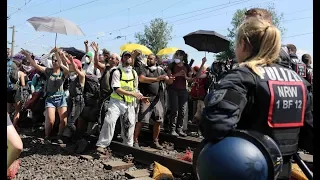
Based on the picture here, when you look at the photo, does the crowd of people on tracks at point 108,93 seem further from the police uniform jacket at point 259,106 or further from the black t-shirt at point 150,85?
the police uniform jacket at point 259,106

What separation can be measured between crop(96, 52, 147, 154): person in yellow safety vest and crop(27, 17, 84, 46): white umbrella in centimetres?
297

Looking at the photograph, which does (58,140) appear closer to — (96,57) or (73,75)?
(73,75)

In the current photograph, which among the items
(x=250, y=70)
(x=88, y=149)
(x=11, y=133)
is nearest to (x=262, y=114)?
(x=250, y=70)

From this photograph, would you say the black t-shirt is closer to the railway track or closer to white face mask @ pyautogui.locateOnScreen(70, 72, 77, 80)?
the railway track

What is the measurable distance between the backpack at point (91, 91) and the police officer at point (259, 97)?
570 cm

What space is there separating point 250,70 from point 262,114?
0.28 metres

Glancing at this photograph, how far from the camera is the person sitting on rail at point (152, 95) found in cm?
760

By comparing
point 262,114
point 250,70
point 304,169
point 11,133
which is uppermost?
point 250,70

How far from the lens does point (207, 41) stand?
11477mm

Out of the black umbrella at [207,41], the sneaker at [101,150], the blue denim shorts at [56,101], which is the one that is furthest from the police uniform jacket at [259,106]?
the black umbrella at [207,41]

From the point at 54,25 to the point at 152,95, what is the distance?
348 cm

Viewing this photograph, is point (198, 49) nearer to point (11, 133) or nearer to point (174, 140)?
point (174, 140)

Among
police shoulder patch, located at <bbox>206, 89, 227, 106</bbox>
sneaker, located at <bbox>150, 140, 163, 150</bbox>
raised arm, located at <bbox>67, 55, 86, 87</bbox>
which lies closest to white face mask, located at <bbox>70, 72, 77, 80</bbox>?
raised arm, located at <bbox>67, 55, 86, 87</bbox>
